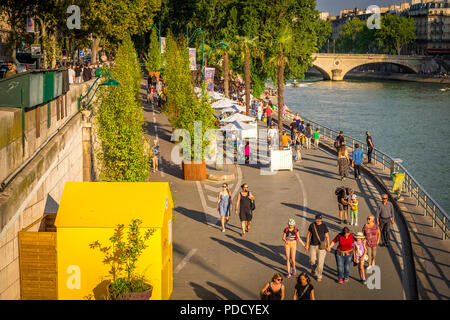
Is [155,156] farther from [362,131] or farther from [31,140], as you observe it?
[362,131]

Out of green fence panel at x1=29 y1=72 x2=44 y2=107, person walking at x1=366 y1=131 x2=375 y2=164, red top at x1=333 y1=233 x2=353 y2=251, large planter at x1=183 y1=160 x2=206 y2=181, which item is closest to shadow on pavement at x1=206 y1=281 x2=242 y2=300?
red top at x1=333 y1=233 x2=353 y2=251

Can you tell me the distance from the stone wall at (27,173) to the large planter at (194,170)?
6434 mm

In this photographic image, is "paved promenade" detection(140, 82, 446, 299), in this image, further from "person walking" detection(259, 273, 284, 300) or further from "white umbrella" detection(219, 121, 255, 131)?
"white umbrella" detection(219, 121, 255, 131)

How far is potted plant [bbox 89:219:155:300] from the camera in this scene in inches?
443

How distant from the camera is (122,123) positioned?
18.5m

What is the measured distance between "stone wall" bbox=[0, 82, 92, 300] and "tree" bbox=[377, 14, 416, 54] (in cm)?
15421

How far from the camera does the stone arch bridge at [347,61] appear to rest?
13138 cm

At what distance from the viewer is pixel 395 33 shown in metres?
164

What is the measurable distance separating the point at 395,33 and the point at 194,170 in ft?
486

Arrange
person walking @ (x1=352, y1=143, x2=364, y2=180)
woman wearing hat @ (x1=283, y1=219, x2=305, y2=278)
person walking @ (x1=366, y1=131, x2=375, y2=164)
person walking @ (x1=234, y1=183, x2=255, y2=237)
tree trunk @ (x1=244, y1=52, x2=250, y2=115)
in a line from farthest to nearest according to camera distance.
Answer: tree trunk @ (x1=244, y1=52, x2=250, y2=115) → person walking @ (x1=366, y1=131, x2=375, y2=164) → person walking @ (x1=352, y1=143, x2=364, y2=180) → person walking @ (x1=234, y1=183, x2=255, y2=237) → woman wearing hat @ (x1=283, y1=219, x2=305, y2=278)

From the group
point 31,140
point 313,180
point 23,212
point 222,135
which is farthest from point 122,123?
point 222,135

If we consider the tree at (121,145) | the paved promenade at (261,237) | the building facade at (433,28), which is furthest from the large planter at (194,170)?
the building facade at (433,28)

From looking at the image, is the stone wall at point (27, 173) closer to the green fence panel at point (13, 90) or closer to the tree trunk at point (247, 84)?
the green fence panel at point (13, 90)

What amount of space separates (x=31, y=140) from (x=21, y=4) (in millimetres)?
23124
